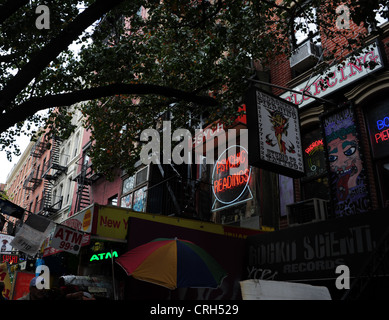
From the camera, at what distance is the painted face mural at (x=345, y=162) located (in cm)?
928

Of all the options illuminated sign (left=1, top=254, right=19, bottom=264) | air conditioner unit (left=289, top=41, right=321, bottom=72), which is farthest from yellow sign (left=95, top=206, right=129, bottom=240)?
illuminated sign (left=1, top=254, right=19, bottom=264)

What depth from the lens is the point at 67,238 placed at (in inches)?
321

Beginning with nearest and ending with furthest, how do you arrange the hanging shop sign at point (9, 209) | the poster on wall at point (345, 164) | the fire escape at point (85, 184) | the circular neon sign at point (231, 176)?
the hanging shop sign at point (9, 209)
the poster on wall at point (345, 164)
the circular neon sign at point (231, 176)
the fire escape at point (85, 184)

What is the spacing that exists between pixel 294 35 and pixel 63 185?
22.8 m

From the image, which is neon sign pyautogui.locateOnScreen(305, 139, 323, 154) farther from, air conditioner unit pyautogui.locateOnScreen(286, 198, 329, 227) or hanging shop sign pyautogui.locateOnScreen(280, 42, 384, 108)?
air conditioner unit pyautogui.locateOnScreen(286, 198, 329, 227)

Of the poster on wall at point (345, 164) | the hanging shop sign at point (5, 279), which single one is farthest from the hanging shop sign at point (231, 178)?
the hanging shop sign at point (5, 279)

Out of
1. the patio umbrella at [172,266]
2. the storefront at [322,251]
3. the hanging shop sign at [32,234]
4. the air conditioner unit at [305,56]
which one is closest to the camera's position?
the patio umbrella at [172,266]

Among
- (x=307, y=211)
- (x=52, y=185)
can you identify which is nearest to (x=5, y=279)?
(x=307, y=211)

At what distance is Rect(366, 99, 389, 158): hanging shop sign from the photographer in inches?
359

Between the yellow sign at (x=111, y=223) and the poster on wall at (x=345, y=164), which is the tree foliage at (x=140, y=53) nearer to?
the poster on wall at (x=345, y=164)

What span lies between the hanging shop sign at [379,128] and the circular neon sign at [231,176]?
424 centimetres

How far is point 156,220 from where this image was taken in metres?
8.88

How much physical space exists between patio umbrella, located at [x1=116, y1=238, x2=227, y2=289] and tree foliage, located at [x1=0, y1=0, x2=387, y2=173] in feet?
9.68

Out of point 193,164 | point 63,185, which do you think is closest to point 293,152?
point 193,164
